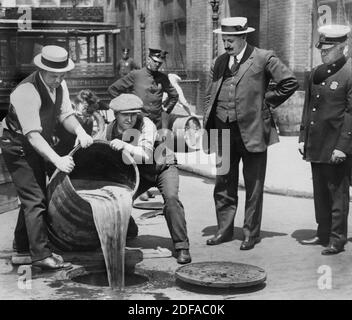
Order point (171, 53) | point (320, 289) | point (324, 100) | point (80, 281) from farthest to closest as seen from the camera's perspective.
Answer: point (171, 53) → point (324, 100) → point (80, 281) → point (320, 289)

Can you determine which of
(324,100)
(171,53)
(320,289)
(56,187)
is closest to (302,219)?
(324,100)

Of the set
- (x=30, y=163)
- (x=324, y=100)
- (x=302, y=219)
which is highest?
(x=324, y=100)

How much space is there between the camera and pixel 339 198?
23.1 feet

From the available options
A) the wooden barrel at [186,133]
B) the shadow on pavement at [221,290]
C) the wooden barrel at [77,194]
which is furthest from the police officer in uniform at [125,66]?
the shadow on pavement at [221,290]

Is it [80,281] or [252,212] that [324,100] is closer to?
[252,212]

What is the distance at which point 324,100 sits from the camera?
7.04 m

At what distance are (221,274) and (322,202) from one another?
68.9 inches

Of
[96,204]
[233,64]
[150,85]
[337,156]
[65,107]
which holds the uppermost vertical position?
[233,64]

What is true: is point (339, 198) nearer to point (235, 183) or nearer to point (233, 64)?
point (235, 183)

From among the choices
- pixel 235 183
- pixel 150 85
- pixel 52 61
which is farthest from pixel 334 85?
pixel 150 85

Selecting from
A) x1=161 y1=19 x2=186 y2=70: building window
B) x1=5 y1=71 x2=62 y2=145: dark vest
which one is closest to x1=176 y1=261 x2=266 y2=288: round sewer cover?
x1=5 y1=71 x2=62 y2=145: dark vest

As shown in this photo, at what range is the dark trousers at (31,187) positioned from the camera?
638 centimetres

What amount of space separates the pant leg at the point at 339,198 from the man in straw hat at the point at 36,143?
7.68ft

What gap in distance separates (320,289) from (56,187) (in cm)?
235
